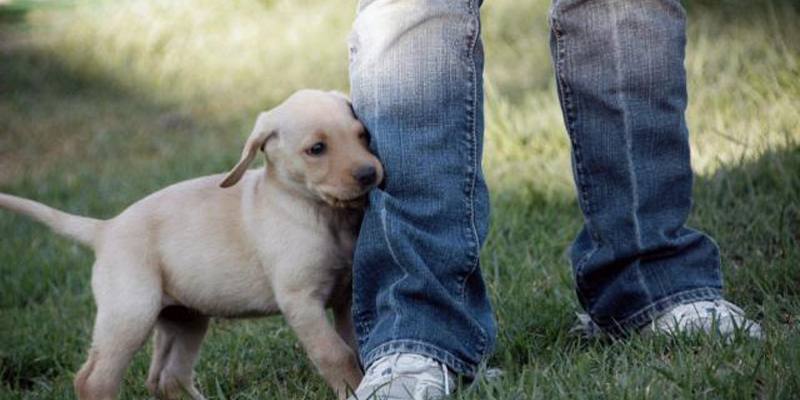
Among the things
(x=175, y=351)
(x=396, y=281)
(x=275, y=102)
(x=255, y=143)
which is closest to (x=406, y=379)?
(x=396, y=281)

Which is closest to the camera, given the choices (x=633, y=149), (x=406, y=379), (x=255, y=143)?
(x=406, y=379)

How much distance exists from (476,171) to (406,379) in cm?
47

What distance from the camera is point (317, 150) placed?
2.65m

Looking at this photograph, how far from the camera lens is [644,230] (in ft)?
8.13

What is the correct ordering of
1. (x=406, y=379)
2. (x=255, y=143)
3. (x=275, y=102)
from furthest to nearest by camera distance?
1. (x=275, y=102)
2. (x=255, y=143)
3. (x=406, y=379)

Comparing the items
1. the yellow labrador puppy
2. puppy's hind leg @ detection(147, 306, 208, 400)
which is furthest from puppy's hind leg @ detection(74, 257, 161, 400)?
puppy's hind leg @ detection(147, 306, 208, 400)

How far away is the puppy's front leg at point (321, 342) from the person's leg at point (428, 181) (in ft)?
0.61

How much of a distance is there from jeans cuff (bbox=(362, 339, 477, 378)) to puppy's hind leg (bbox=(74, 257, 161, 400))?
696mm

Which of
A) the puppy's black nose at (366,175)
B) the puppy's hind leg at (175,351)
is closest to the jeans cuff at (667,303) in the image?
the puppy's black nose at (366,175)

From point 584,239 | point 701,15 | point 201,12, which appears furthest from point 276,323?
point 201,12

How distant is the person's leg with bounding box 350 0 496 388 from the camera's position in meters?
2.29

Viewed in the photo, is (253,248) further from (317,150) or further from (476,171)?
(476,171)

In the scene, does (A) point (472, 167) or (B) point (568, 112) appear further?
(B) point (568, 112)

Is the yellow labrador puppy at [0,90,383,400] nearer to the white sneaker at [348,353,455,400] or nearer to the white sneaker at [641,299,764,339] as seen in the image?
the white sneaker at [348,353,455,400]
